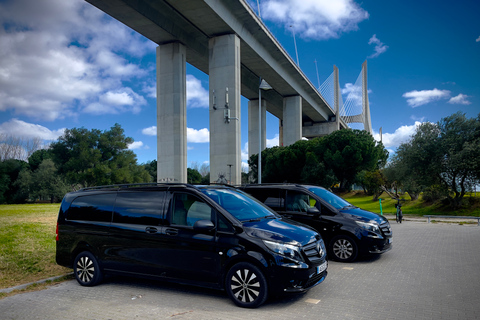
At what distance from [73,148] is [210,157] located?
117 feet

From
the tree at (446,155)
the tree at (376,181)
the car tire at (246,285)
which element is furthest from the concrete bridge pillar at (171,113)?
the car tire at (246,285)

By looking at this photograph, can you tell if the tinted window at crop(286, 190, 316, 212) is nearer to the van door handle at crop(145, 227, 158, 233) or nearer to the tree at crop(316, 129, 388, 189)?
the van door handle at crop(145, 227, 158, 233)

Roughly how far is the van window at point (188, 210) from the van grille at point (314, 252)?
1.53m

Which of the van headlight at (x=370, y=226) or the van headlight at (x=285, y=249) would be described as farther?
the van headlight at (x=370, y=226)

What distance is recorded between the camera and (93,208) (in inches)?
263

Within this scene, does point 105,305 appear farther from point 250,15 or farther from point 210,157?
point 250,15

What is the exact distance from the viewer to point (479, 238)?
12273 millimetres

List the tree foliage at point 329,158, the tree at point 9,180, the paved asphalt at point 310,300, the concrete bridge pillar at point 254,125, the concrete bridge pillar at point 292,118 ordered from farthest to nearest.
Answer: the concrete bridge pillar at point 254,125 → the tree at point 9,180 → the concrete bridge pillar at point 292,118 → the tree foliage at point 329,158 → the paved asphalt at point 310,300

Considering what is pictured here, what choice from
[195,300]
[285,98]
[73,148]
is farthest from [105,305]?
[73,148]

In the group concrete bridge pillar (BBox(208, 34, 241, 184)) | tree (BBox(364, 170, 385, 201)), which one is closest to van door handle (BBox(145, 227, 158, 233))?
concrete bridge pillar (BBox(208, 34, 241, 184))

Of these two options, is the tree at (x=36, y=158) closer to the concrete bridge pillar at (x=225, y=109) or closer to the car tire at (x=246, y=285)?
the concrete bridge pillar at (x=225, y=109)

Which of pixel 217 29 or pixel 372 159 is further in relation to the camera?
pixel 372 159

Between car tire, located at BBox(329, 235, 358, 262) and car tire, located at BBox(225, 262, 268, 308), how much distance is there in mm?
3914

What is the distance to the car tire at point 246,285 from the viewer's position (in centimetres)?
506
